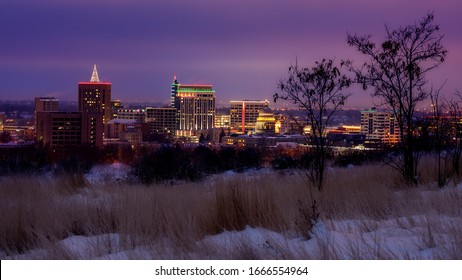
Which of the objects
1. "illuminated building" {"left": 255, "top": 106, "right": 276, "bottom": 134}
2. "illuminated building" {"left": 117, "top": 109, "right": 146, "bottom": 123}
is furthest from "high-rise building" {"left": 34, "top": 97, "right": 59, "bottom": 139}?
"illuminated building" {"left": 117, "top": 109, "right": 146, "bottom": 123}

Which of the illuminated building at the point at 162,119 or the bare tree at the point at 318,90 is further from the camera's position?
the illuminated building at the point at 162,119

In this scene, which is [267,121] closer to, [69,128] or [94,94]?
[69,128]

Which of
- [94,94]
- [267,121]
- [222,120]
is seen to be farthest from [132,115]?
[267,121]

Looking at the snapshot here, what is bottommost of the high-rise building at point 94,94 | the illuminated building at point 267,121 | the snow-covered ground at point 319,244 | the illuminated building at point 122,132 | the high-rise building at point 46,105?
the illuminated building at point 122,132

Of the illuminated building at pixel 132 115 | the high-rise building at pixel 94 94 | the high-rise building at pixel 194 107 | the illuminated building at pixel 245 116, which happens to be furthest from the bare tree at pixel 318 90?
the high-rise building at pixel 194 107

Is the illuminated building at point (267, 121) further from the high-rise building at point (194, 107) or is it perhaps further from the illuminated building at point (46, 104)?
the high-rise building at point (194, 107)

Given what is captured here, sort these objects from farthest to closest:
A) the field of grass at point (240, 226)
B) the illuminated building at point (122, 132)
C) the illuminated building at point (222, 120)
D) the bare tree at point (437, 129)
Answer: the illuminated building at point (222, 120)
the illuminated building at point (122, 132)
the bare tree at point (437, 129)
the field of grass at point (240, 226)
